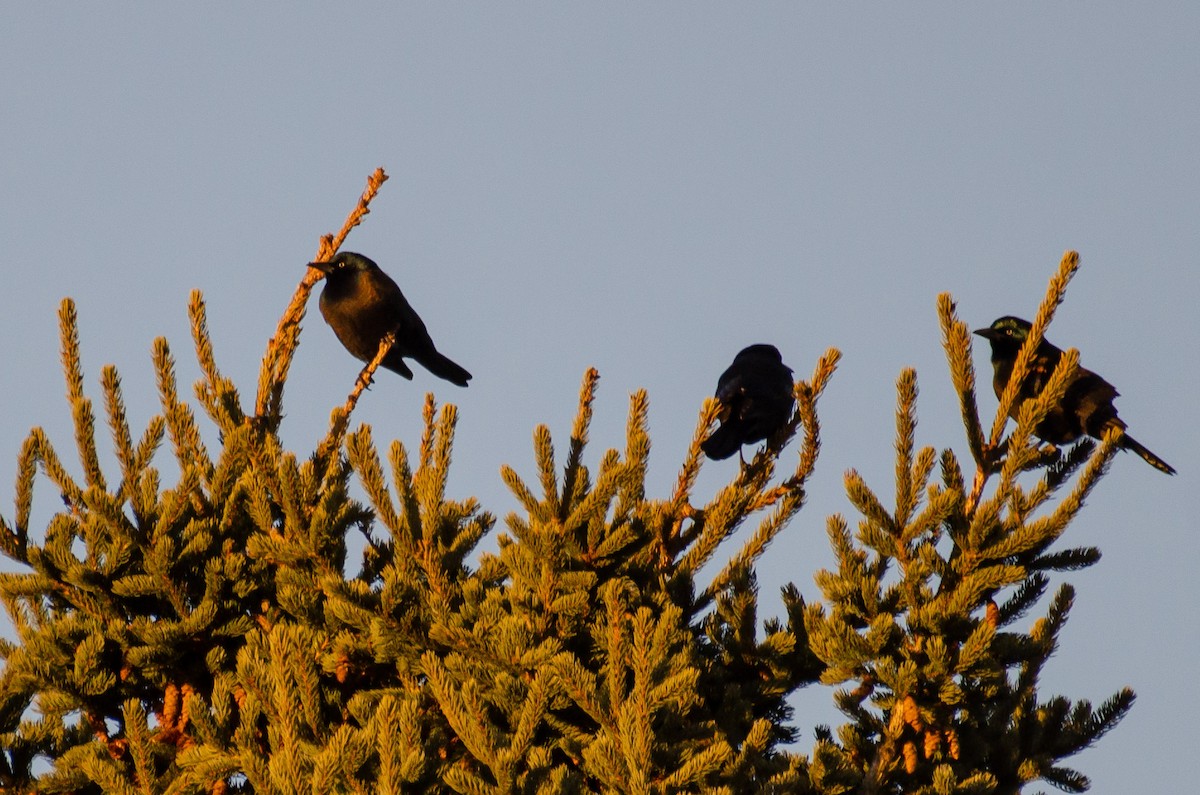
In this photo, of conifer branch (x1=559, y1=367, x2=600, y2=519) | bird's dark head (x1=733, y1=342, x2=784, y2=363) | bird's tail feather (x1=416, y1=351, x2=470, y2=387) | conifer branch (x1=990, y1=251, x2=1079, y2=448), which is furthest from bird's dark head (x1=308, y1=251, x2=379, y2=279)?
conifer branch (x1=990, y1=251, x2=1079, y2=448)

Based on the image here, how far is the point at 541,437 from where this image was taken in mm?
3367

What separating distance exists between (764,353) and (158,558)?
14.5 ft

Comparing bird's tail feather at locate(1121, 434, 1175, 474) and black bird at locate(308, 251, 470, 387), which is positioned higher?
black bird at locate(308, 251, 470, 387)

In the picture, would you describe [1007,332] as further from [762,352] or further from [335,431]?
[335,431]

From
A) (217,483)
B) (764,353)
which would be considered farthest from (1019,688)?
(764,353)

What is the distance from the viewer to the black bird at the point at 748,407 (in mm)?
5473

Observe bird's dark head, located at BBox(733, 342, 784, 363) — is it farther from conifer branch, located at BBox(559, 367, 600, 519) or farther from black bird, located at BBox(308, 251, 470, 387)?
conifer branch, located at BBox(559, 367, 600, 519)

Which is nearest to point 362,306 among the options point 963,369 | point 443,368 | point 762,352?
point 443,368

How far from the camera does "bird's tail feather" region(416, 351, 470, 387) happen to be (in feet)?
28.0

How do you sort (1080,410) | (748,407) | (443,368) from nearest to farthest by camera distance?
(748,407), (1080,410), (443,368)

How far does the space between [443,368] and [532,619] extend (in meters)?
5.31

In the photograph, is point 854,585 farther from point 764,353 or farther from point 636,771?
point 764,353

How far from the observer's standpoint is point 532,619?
11.1ft

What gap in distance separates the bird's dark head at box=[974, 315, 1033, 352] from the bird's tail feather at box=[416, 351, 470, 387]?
3.40 meters
